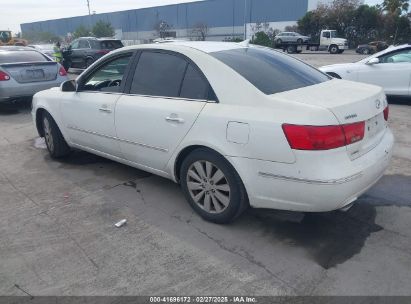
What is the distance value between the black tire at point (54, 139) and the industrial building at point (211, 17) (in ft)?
187

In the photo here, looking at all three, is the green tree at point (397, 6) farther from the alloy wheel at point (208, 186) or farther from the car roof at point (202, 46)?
the alloy wheel at point (208, 186)

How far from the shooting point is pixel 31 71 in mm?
8820

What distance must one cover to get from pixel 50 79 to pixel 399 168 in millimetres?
7872

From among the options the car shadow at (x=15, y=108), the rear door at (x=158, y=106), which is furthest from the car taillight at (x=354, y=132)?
the car shadow at (x=15, y=108)

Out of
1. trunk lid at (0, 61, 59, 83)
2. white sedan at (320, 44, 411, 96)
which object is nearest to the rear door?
trunk lid at (0, 61, 59, 83)

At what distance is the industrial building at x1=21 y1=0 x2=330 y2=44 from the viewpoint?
212 feet

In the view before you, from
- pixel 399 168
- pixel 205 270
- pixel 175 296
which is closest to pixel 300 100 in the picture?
pixel 205 270

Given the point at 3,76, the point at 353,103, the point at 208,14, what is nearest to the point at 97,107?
the point at 353,103

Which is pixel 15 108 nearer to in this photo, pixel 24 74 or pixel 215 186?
pixel 24 74

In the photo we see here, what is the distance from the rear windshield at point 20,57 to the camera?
8.99m

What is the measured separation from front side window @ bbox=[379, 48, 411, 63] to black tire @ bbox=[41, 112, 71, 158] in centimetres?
723

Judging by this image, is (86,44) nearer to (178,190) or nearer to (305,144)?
(178,190)

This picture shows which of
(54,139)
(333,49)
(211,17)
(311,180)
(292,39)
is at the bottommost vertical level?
(333,49)

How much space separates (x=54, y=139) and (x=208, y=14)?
243 ft
